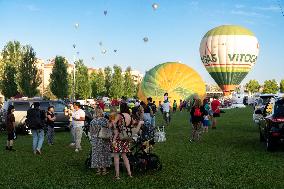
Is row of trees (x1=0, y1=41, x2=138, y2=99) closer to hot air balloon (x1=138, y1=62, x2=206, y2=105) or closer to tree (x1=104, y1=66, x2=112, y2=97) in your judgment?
tree (x1=104, y1=66, x2=112, y2=97)

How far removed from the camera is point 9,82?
78875 mm

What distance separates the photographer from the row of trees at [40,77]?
77.4m

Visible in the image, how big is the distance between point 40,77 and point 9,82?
5.15m

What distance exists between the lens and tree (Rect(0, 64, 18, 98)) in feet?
259

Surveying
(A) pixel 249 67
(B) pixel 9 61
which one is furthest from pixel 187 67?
(B) pixel 9 61

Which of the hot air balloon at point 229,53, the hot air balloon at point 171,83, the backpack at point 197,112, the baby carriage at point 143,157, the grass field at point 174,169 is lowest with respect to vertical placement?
the grass field at point 174,169

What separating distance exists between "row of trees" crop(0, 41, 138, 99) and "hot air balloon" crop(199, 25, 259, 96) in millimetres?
28082

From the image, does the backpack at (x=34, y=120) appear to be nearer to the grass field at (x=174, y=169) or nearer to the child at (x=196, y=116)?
the grass field at (x=174, y=169)

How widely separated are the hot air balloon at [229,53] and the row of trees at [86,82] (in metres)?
32.5

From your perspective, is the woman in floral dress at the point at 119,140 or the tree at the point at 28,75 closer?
the woman in floral dress at the point at 119,140

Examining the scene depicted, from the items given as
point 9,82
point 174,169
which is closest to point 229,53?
point 9,82

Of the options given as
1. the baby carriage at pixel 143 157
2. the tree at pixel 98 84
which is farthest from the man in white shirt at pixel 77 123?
the tree at pixel 98 84

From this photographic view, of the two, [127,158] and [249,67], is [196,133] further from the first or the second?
[249,67]

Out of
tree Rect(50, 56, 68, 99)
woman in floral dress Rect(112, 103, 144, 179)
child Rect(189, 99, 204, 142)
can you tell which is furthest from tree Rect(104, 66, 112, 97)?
woman in floral dress Rect(112, 103, 144, 179)
